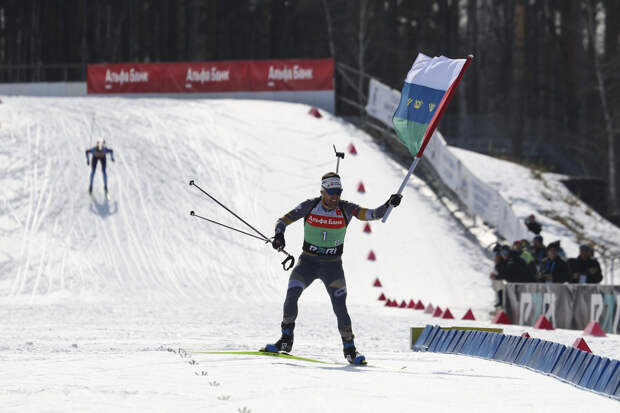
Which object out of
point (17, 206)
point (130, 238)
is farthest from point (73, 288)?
point (17, 206)

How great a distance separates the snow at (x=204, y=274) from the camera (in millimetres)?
6574

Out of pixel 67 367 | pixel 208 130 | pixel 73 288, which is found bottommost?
pixel 73 288

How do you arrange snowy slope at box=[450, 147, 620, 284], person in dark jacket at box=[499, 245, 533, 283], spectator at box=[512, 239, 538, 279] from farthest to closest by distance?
snowy slope at box=[450, 147, 620, 284], spectator at box=[512, 239, 538, 279], person in dark jacket at box=[499, 245, 533, 283]

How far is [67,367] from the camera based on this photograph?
7.42 m

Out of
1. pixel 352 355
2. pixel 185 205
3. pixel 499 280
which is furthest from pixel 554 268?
pixel 185 205

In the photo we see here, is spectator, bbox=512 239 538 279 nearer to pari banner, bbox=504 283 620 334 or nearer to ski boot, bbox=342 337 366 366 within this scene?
pari banner, bbox=504 283 620 334

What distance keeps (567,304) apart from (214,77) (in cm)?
2325

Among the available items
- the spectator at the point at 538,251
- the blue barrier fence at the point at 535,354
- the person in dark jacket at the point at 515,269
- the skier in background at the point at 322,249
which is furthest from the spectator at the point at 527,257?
the skier in background at the point at 322,249

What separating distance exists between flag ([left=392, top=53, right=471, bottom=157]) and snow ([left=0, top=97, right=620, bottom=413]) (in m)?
2.35

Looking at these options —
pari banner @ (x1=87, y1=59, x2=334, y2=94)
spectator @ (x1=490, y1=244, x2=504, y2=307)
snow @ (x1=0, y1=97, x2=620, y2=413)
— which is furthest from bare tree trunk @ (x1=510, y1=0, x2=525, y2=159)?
spectator @ (x1=490, y1=244, x2=504, y2=307)

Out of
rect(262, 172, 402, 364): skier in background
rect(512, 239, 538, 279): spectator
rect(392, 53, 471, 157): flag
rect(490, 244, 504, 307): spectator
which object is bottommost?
rect(490, 244, 504, 307): spectator

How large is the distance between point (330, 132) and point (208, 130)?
3.96 m

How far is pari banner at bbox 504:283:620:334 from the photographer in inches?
513

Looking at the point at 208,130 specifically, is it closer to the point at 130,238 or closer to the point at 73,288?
the point at 130,238
